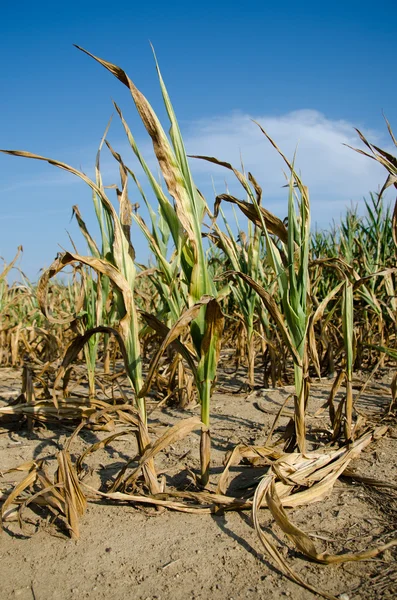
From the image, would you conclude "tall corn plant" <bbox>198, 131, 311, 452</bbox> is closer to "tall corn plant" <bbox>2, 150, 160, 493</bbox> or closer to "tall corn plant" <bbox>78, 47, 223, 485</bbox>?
"tall corn plant" <bbox>78, 47, 223, 485</bbox>

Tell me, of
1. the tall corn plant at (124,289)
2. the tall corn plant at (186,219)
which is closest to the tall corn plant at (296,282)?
the tall corn plant at (186,219)

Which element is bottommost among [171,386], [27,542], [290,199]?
[27,542]

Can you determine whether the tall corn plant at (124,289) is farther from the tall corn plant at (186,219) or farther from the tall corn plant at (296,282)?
the tall corn plant at (296,282)

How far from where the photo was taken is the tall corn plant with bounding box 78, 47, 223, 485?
1.65m

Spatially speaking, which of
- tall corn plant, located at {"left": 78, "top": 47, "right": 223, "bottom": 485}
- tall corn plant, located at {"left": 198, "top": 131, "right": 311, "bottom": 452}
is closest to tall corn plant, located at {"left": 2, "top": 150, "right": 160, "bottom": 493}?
tall corn plant, located at {"left": 78, "top": 47, "right": 223, "bottom": 485}

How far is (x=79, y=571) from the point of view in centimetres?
153

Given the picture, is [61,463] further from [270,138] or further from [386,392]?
[386,392]

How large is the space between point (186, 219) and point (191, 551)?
1.07 metres

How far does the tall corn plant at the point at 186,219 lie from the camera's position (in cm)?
165

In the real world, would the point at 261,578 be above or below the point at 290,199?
below

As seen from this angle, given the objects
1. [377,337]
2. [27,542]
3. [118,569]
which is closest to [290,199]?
[118,569]

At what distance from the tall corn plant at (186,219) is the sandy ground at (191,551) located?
0.95 ft

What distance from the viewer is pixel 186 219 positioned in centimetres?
172

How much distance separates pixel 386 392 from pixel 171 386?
143cm
